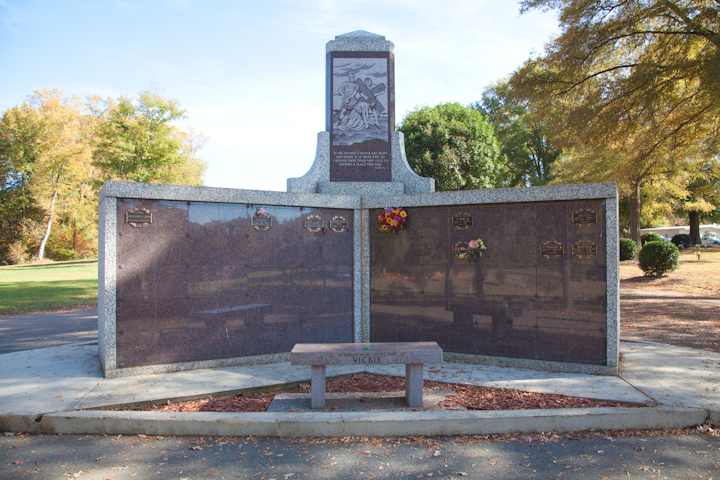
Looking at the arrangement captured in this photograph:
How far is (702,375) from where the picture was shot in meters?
5.54

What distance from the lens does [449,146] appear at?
22.9m

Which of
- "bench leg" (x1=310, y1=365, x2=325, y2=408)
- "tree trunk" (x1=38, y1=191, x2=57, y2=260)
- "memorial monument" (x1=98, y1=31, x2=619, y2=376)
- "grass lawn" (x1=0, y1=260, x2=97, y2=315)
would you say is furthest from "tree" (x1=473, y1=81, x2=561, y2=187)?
"tree trunk" (x1=38, y1=191, x2=57, y2=260)

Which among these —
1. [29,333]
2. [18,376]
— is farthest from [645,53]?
[29,333]

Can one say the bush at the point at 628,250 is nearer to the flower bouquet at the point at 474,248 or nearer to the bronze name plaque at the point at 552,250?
the bronze name plaque at the point at 552,250

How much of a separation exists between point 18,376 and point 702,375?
782 centimetres

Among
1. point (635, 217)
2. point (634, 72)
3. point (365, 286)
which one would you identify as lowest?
point (365, 286)

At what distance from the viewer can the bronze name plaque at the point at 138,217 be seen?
19.1 ft

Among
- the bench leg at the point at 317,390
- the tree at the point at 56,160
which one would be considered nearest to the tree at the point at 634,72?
the bench leg at the point at 317,390

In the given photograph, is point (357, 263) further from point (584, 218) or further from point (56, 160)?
point (56, 160)

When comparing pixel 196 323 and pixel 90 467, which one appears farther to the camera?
pixel 196 323

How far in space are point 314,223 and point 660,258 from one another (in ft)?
50.6

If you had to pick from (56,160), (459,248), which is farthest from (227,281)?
(56,160)

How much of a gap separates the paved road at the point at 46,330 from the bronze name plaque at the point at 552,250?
7835 millimetres

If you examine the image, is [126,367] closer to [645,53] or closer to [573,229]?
[573,229]
